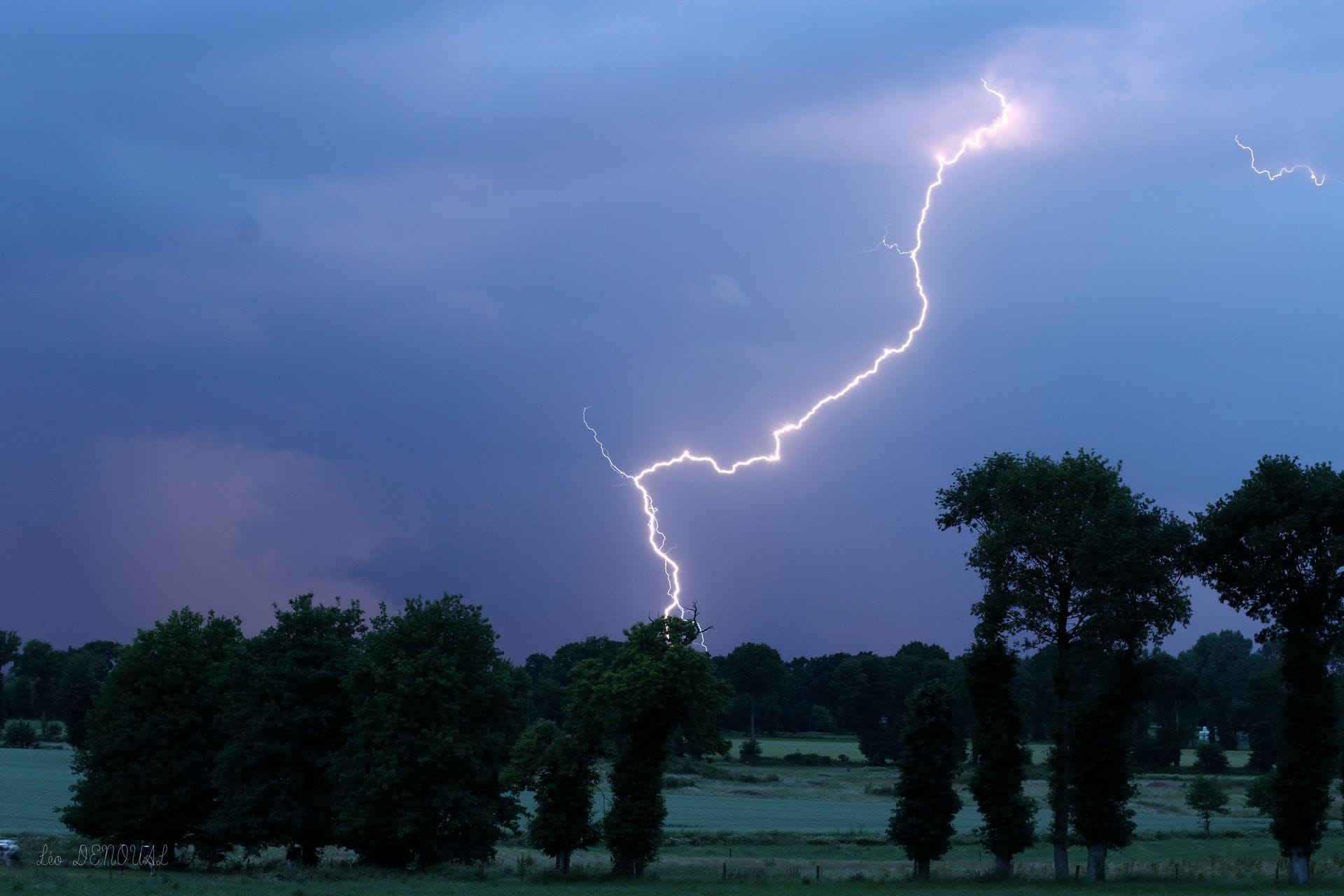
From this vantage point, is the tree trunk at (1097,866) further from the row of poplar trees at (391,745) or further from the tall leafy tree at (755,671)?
the tall leafy tree at (755,671)

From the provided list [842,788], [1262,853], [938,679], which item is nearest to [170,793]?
[938,679]

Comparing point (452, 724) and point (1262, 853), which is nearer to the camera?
point (452, 724)

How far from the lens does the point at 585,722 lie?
153 ft

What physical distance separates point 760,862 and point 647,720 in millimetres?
10840

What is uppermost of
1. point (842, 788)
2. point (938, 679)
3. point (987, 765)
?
point (938, 679)

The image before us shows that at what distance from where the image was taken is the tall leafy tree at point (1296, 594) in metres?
39.7

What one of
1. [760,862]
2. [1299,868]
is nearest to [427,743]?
[760,862]

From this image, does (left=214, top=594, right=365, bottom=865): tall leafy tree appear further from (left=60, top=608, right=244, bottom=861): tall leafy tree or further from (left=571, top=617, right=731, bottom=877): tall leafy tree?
(left=571, top=617, right=731, bottom=877): tall leafy tree

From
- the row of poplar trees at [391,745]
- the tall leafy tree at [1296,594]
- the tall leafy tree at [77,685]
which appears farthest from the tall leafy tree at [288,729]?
the tall leafy tree at [77,685]

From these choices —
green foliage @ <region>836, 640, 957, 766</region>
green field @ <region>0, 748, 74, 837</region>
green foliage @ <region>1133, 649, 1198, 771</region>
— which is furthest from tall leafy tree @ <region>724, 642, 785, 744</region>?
green field @ <region>0, 748, 74, 837</region>

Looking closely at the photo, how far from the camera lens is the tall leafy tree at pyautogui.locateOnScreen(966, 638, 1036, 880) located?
4347 centimetres

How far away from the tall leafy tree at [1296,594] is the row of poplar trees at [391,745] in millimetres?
19297

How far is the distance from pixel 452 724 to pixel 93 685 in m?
136

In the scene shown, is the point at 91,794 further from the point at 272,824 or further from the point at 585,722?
the point at 585,722
